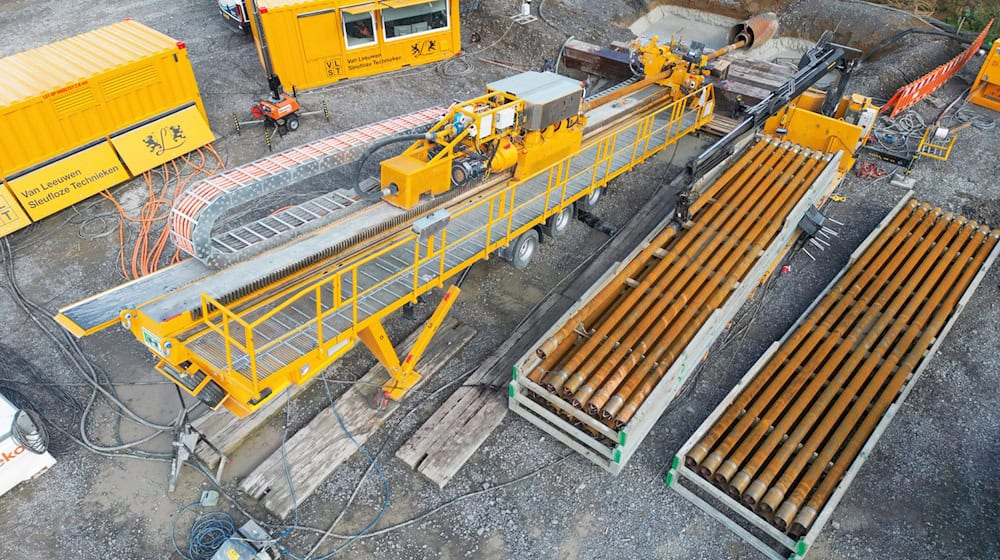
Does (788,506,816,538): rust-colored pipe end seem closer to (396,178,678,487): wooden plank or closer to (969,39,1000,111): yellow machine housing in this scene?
(396,178,678,487): wooden plank

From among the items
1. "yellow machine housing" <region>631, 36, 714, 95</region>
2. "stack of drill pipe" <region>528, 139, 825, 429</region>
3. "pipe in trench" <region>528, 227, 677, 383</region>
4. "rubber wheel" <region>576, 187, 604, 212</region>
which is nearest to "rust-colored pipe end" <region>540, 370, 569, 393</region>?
"stack of drill pipe" <region>528, 139, 825, 429</region>

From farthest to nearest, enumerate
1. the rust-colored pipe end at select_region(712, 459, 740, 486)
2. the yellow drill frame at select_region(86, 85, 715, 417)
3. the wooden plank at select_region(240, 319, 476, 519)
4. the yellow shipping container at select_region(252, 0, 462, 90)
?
the yellow shipping container at select_region(252, 0, 462, 90) < the wooden plank at select_region(240, 319, 476, 519) < the rust-colored pipe end at select_region(712, 459, 740, 486) < the yellow drill frame at select_region(86, 85, 715, 417)

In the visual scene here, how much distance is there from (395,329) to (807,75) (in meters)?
9.73

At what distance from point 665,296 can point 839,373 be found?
2689 mm

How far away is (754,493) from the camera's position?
766 centimetres

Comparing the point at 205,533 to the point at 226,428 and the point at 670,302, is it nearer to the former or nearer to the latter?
the point at 226,428

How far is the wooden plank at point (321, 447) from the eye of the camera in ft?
26.7

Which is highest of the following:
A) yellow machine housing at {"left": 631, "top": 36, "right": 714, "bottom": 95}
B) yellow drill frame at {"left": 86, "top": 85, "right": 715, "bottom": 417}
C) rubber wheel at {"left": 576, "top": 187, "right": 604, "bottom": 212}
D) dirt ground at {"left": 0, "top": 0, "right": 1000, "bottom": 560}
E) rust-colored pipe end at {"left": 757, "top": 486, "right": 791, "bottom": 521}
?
yellow machine housing at {"left": 631, "top": 36, "right": 714, "bottom": 95}

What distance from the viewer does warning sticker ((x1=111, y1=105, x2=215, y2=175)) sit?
44.1 feet

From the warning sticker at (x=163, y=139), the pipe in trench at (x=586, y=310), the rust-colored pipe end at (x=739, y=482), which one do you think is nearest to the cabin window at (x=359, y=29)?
the warning sticker at (x=163, y=139)

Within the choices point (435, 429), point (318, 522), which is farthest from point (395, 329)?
point (318, 522)

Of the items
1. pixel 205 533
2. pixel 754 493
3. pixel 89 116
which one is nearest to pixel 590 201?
pixel 754 493

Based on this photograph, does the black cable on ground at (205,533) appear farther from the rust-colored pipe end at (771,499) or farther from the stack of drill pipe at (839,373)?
the rust-colored pipe end at (771,499)

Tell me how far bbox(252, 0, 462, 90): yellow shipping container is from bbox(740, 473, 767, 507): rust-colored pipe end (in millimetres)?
14459
